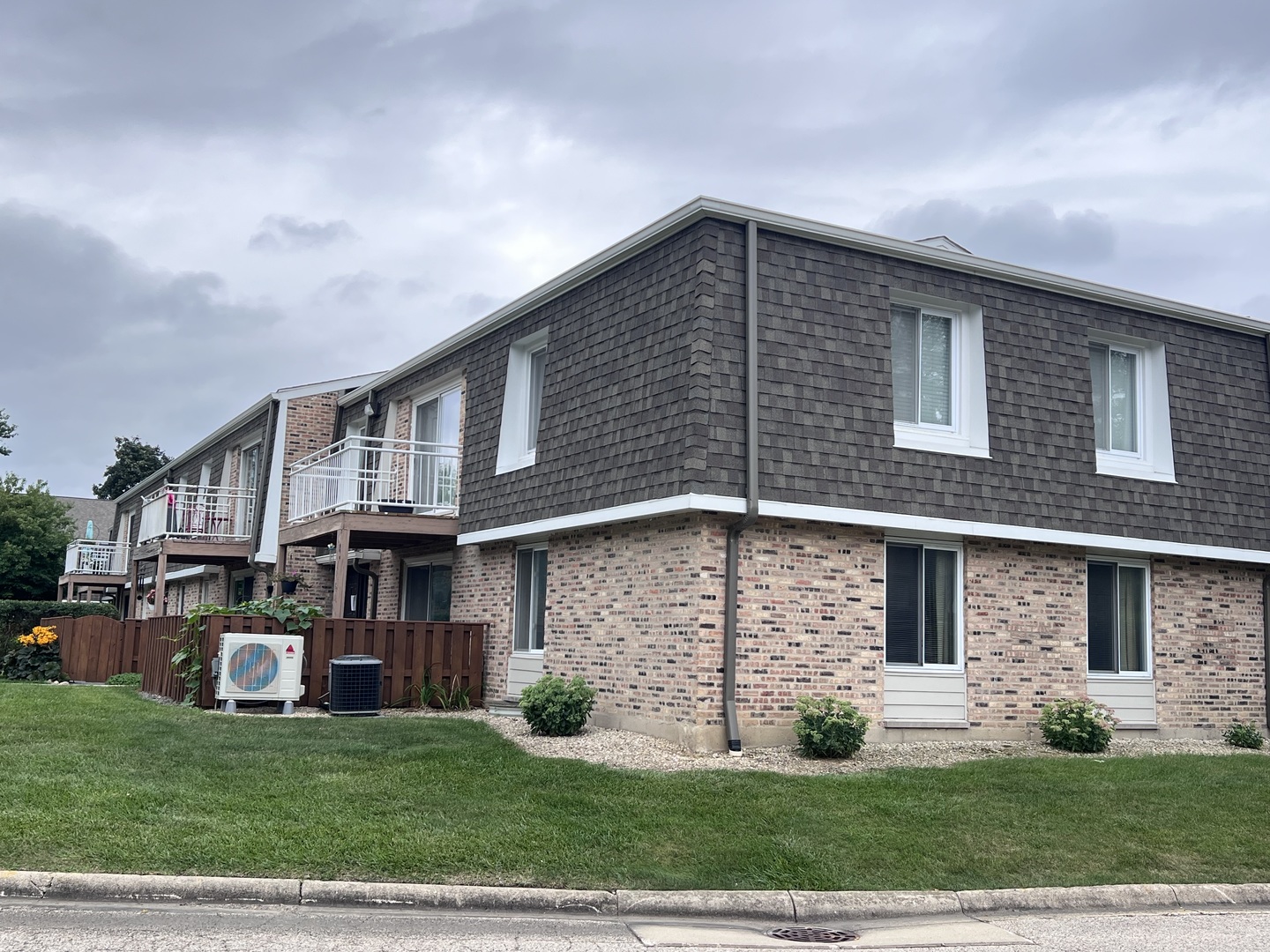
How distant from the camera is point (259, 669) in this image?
1449cm

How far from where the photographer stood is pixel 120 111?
16484 millimetres

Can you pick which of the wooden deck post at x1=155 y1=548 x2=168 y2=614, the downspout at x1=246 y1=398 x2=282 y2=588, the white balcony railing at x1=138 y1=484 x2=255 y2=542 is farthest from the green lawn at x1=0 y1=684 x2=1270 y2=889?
the white balcony railing at x1=138 y1=484 x2=255 y2=542

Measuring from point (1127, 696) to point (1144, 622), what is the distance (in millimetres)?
1014

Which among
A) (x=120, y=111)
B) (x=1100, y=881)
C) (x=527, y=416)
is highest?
(x=120, y=111)

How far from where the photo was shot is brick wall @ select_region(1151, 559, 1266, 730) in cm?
1480

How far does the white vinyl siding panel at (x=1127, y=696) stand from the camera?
1425 cm

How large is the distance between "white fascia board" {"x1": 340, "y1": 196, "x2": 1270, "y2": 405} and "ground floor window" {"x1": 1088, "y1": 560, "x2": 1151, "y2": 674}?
134 inches

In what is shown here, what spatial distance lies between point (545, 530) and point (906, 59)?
734 cm

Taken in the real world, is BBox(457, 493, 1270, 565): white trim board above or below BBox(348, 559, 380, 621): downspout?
above

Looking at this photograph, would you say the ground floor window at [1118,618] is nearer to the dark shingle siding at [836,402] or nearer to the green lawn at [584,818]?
the dark shingle siding at [836,402]

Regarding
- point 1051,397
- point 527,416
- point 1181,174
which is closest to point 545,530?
point 527,416

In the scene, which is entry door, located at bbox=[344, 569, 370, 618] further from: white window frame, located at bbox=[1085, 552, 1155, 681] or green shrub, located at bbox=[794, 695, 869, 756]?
white window frame, located at bbox=[1085, 552, 1155, 681]

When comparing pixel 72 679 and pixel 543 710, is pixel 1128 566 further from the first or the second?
pixel 72 679

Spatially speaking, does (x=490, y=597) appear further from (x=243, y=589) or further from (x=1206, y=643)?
(x=243, y=589)
